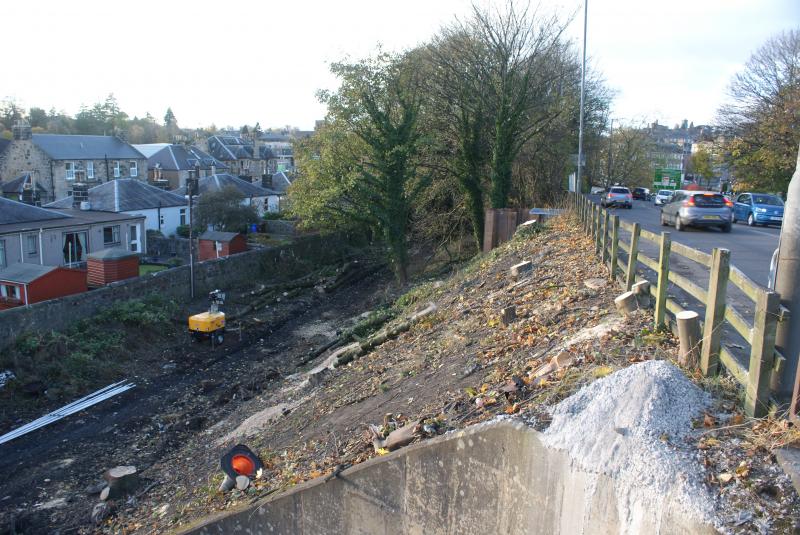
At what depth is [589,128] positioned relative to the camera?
127 feet

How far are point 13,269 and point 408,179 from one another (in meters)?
16.4

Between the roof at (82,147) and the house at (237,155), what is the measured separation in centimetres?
2382

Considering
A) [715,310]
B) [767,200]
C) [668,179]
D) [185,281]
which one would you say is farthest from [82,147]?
[715,310]

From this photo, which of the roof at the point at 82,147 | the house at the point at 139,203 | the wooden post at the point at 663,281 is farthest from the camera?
the roof at the point at 82,147

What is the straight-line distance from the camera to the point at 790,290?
5129 millimetres

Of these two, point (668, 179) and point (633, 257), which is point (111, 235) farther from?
point (668, 179)

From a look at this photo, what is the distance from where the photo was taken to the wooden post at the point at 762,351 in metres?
4.96

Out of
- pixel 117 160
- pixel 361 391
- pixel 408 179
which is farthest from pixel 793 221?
pixel 117 160

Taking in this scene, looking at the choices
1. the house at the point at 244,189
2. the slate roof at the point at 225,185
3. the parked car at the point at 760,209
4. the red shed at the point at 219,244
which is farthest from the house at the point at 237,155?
the parked car at the point at 760,209

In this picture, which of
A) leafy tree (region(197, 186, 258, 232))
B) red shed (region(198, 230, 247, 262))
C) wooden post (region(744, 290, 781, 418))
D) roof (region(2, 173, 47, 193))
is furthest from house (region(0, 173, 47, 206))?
wooden post (region(744, 290, 781, 418))

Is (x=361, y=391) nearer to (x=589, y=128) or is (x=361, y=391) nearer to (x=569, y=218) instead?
(x=569, y=218)

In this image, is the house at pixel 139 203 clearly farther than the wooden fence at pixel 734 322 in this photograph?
Yes

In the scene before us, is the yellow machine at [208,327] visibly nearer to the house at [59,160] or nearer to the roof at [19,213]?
the roof at [19,213]

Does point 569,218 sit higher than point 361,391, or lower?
higher
